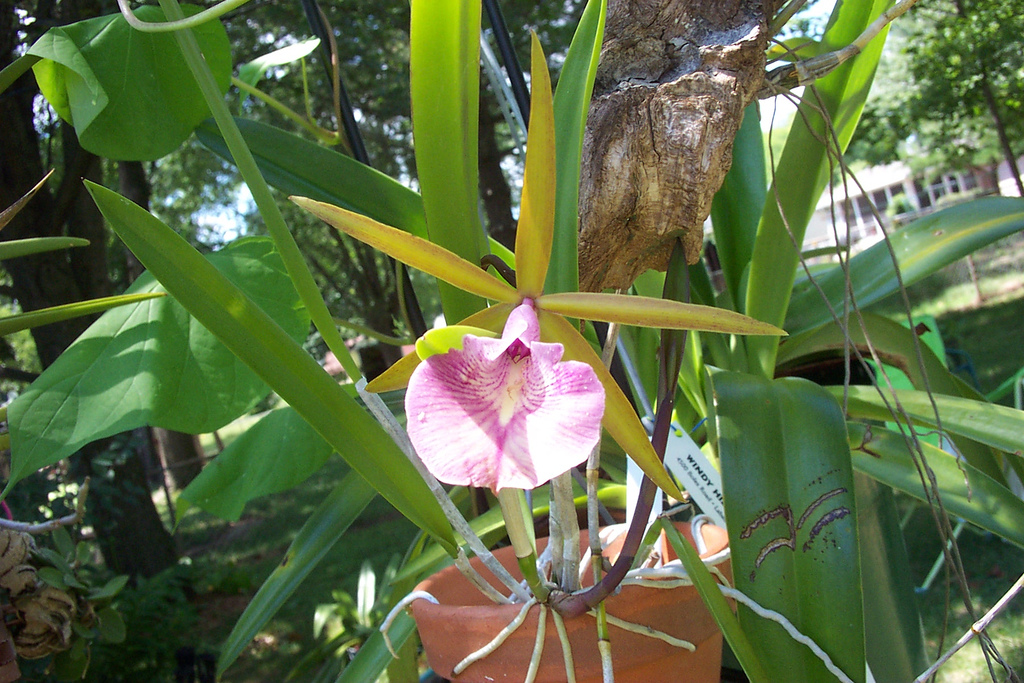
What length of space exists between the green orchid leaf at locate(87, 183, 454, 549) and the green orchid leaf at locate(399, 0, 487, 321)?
3.7 inches

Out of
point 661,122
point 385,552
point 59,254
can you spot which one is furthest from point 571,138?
point 385,552

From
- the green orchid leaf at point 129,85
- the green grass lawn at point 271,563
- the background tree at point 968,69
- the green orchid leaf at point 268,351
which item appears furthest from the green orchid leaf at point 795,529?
the background tree at point 968,69

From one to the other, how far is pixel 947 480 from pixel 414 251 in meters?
0.51

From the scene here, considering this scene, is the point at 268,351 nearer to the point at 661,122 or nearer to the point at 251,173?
the point at 251,173

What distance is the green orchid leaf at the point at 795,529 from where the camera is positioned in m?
0.44

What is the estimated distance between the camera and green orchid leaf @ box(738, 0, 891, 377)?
745mm

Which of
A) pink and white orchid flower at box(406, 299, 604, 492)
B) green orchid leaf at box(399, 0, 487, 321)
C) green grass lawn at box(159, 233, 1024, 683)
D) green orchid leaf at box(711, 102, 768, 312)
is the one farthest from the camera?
green grass lawn at box(159, 233, 1024, 683)

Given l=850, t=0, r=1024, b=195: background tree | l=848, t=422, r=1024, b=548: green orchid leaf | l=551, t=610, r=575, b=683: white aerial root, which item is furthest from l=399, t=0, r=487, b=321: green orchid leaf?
l=850, t=0, r=1024, b=195: background tree

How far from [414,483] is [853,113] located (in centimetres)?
71

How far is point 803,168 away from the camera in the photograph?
0.78 m

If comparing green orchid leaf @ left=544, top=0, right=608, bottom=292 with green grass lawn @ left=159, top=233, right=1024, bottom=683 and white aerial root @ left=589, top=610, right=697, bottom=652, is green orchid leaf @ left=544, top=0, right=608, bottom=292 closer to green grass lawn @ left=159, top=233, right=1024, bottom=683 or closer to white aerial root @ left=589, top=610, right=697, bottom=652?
white aerial root @ left=589, top=610, right=697, bottom=652

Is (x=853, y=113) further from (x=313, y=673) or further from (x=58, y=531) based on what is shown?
(x=313, y=673)

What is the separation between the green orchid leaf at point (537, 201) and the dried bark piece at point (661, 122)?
110mm

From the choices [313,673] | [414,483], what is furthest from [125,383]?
[313,673]
